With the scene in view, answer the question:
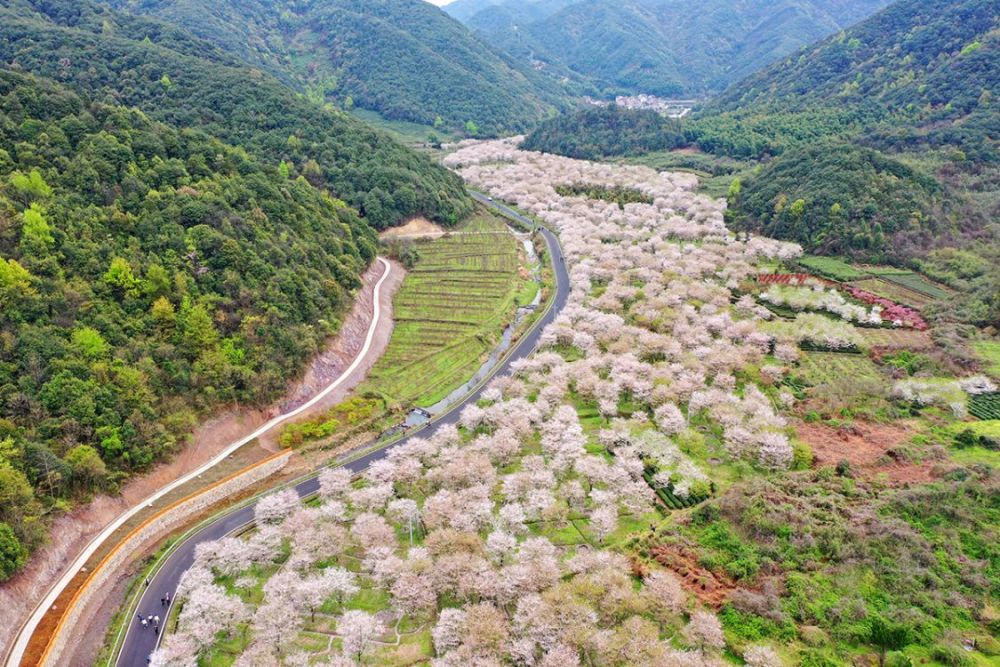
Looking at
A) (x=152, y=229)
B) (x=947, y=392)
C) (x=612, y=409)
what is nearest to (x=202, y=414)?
(x=152, y=229)

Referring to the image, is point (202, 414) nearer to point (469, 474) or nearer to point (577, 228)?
point (469, 474)

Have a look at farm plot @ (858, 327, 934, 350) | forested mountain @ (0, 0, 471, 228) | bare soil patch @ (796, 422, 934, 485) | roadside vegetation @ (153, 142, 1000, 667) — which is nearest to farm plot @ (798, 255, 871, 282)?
roadside vegetation @ (153, 142, 1000, 667)

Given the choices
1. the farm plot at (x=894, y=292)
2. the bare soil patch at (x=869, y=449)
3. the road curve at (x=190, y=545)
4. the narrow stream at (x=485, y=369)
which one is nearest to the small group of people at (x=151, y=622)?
the road curve at (x=190, y=545)

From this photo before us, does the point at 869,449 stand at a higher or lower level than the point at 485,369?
higher

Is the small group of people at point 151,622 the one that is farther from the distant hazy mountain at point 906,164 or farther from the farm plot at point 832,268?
the farm plot at point 832,268

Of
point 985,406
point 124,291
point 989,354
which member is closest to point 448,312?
point 124,291

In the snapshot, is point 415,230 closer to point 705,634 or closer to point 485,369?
point 485,369
